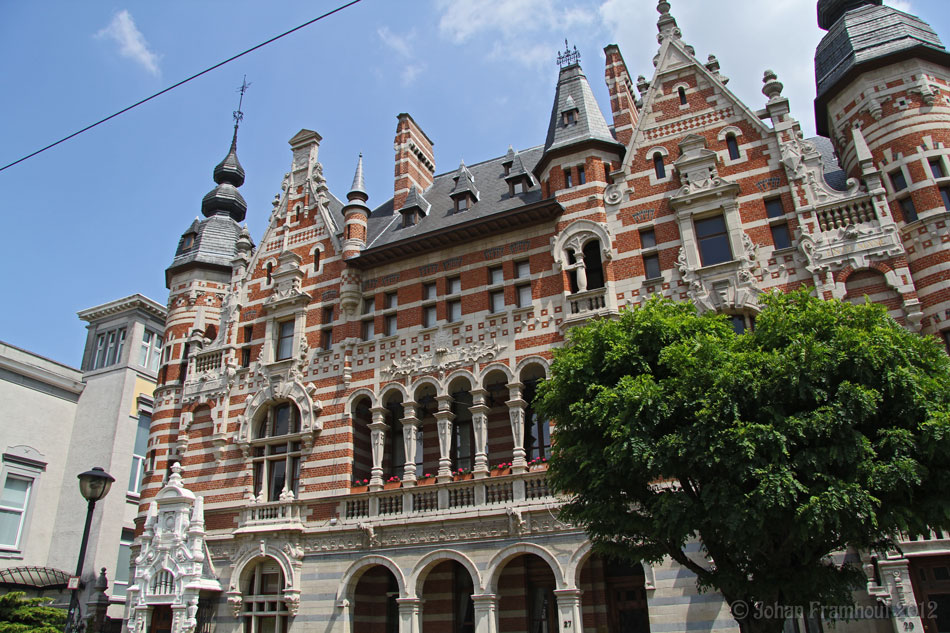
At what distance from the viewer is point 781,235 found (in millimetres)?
20922

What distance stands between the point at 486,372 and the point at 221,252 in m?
16.1

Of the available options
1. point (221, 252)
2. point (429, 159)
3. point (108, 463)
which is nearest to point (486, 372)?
point (429, 159)

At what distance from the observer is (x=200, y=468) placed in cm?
2622

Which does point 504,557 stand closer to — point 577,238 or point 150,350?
point 577,238

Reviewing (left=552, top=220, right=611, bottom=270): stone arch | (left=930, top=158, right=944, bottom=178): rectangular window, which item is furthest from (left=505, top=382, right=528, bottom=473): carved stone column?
(left=930, top=158, right=944, bottom=178): rectangular window

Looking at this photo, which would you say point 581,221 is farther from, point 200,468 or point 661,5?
point 200,468

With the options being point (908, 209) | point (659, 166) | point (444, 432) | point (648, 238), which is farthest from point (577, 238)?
point (908, 209)

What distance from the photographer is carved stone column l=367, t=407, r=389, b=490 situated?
2277cm

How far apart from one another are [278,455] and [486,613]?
377 inches

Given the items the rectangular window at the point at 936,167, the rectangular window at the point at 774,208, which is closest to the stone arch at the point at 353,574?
the rectangular window at the point at 774,208

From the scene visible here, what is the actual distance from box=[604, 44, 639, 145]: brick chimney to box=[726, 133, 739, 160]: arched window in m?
3.51

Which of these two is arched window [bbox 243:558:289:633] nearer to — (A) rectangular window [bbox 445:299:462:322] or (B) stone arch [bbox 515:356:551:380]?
(A) rectangular window [bbox 445:299:462:322]

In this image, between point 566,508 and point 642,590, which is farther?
point 642,590

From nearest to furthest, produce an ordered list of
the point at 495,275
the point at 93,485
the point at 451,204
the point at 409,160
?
the point at 93,485
the point at 495,275
the point at 451,204
the point at 409,160
